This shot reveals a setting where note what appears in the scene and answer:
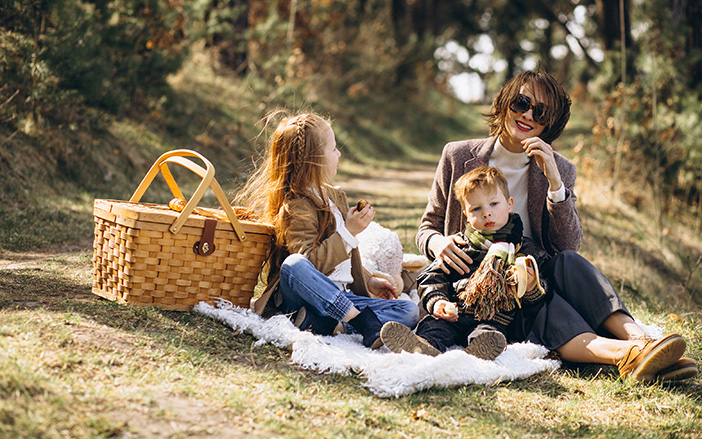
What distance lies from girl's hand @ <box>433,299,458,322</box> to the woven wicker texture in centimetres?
94

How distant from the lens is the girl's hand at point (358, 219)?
10.5 ft

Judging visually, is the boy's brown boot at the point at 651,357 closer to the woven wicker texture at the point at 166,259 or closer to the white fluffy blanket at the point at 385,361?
the white fluffy blanket at the point at 385,361

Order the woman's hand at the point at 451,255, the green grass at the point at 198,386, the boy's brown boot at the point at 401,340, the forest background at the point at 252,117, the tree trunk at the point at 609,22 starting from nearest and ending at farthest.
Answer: the green grass at the point at 198,386 → the boy's brown boot at the point at 401,340 → the woman's hand at the point at 451,255 → the forest background at the point at 252,117 → the tree trunk at the point at 609,22

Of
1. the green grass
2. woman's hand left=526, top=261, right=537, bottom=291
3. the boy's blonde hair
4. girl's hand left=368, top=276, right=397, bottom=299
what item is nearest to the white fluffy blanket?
the green grass

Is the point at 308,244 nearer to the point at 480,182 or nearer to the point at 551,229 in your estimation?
the point at 480,182

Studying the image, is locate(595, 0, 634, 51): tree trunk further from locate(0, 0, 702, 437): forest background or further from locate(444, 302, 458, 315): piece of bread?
locate(444, 302, 458, 315): piece of bread

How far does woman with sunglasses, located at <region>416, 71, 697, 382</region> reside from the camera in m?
2.80

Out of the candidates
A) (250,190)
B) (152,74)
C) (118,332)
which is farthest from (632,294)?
(152,74)

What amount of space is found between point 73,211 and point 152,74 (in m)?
2.81

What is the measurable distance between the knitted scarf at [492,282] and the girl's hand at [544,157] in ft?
1.06

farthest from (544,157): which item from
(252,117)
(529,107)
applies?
(252,117)

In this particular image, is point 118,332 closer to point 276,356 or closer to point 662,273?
point 276,356

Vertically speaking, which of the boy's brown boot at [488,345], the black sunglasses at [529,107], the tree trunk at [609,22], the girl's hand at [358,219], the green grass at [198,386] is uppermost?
the tree trunk at [609,22]

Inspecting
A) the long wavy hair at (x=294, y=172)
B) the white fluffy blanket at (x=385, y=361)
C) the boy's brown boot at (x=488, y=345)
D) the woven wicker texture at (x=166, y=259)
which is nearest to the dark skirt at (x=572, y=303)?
the white fluffy blanket at (x=385, y=361)
